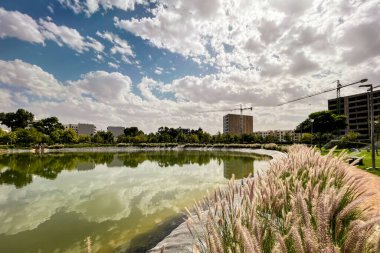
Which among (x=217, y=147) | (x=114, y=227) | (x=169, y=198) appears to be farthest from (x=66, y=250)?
(x=217, y=147)

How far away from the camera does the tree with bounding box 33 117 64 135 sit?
73431 mm

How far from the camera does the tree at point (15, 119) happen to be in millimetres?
69094

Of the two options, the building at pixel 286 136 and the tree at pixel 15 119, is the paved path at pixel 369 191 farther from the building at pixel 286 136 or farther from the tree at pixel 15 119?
the tree at pixel 15 119

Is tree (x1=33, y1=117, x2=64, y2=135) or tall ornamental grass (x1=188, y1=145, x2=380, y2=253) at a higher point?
tree (x1=33, y1=117, x2=64, y2=135)

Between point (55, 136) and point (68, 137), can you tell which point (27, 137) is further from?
point (68, 137)

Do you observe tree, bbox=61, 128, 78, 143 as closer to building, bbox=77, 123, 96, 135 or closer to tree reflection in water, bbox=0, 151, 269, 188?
tree reflection in water, bbox=0, 151, 269, 188

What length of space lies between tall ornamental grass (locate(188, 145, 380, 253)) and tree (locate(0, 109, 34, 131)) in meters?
82.5

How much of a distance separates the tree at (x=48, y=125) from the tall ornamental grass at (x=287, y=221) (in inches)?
3213

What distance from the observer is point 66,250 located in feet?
14.8

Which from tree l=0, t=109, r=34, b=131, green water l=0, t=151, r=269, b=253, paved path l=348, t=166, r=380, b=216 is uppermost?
tree l=0, t=109, r=34, b=131

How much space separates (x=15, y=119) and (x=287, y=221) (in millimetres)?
83954

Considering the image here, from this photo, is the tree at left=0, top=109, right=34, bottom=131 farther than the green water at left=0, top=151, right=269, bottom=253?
Yes

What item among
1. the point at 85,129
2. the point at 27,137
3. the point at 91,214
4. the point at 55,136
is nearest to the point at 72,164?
the point at 91,214

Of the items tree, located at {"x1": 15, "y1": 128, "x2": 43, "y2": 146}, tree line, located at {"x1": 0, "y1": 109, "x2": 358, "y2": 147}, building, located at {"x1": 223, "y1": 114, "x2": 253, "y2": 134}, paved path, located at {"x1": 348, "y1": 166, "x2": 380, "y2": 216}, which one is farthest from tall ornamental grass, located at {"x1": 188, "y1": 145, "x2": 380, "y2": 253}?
building, located at {"x1": 223, "y1": 114, "x2": 253, "y2": 134}
